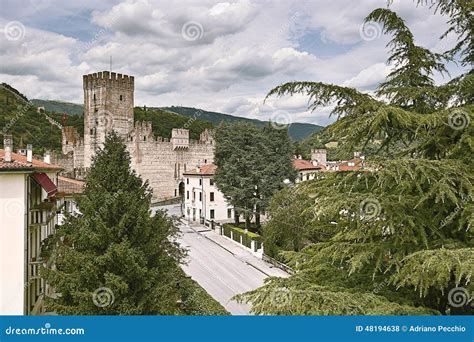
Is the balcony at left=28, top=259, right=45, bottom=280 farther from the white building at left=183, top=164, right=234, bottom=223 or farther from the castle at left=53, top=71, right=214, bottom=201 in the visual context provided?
the castle at left=53, top=71, right=214, bottom=201

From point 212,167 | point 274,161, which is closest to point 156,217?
point 274,161

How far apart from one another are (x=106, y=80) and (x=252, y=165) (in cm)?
3191

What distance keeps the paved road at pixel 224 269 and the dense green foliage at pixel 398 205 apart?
1245 centimetres

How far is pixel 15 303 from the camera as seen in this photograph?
13562 millimetres

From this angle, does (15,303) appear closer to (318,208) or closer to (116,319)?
(116,319)

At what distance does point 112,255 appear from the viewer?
38.3 feet

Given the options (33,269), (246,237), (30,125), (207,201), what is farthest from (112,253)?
(30,125)

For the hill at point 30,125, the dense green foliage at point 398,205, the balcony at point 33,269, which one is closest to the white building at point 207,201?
the balcony at point 33,269

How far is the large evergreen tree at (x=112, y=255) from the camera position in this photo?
37.7 ft

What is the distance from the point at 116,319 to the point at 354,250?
2988 mm

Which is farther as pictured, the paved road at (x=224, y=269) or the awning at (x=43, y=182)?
the paved road at (x=224, y=269)

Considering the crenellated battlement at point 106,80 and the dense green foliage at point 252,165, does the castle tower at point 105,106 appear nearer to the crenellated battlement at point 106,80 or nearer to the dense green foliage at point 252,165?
the crenellated battlement at point 106,80

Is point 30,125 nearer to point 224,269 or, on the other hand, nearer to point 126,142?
point 126,142

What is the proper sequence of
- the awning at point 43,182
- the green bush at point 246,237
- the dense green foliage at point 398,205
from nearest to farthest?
the dense green foliage at point 398,205
the awning at point 43,182
the green bush at point 246,237
